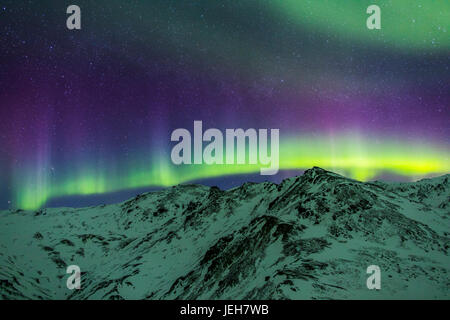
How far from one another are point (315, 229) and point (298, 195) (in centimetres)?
4614

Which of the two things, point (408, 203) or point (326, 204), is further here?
point (408, 203)
